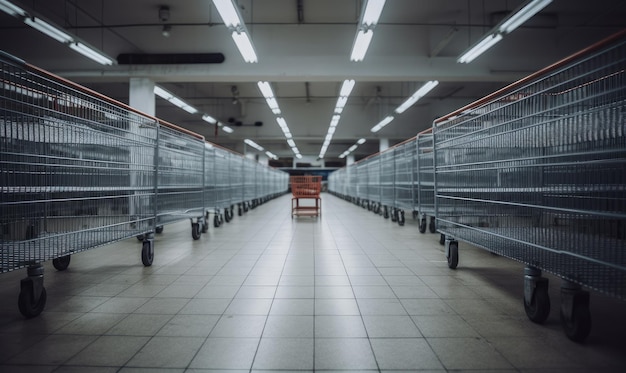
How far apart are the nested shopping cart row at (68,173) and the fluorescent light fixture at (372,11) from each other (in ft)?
11.7

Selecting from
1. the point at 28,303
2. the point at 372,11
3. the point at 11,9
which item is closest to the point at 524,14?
the point at 372,11

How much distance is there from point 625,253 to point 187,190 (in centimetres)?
456

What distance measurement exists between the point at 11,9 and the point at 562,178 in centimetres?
743

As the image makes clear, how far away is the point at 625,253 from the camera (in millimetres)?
1543

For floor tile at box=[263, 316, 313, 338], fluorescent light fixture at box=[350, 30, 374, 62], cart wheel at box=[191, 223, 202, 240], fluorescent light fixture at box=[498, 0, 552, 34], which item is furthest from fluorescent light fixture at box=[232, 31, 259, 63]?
floor tile at box=[263, 316, 313, 338]

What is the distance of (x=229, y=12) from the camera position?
5309 millimetres

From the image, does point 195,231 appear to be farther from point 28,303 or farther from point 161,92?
point 161,92

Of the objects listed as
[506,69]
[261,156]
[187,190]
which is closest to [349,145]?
[261,156]

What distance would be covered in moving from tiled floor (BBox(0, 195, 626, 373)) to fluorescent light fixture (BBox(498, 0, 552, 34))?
13.9 ft

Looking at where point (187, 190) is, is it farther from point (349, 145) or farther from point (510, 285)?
point (349, 145)

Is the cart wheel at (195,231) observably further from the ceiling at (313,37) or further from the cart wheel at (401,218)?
the ceiling at (313,37)

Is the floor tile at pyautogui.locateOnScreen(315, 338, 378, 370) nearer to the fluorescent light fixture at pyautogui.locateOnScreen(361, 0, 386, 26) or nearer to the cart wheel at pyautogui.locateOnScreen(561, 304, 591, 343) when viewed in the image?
the cart wheel at pyautogui.locateOnScreen(561, 304, 591, 343)

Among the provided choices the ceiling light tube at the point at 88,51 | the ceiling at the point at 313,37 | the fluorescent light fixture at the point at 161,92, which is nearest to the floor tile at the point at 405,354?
the ceiling at the point at 313,37

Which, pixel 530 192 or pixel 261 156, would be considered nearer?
pixel 530 192
